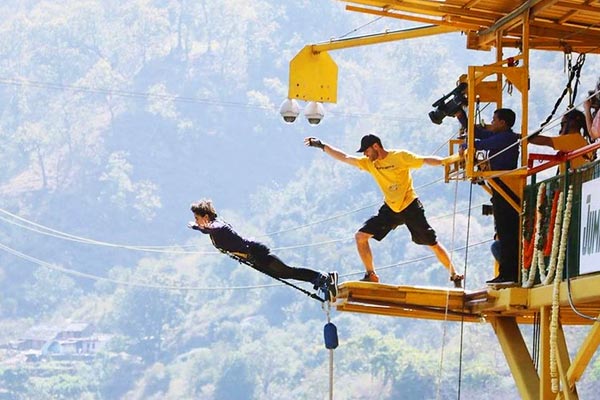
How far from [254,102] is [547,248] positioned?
392 ft

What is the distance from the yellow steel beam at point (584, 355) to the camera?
9.36 meters

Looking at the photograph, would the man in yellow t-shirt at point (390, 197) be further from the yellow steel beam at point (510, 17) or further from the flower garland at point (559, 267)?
the flower garland at point (559, 267)

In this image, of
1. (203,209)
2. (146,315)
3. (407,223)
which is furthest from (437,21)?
(146,315)

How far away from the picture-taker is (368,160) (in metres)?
12.2

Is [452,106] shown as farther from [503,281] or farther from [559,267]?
[559,267]

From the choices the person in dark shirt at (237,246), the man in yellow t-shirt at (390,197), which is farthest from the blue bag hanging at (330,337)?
the person in dark shirt at (237,246)

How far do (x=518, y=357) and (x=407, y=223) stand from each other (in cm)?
180

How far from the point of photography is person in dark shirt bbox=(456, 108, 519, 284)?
10641mm

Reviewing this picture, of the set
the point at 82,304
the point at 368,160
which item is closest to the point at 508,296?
the point at 368,160

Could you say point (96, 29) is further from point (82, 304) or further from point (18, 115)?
point (82, 304)

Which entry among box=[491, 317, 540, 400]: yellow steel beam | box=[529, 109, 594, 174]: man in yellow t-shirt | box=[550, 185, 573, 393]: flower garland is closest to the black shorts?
box=[491, 317, 540, 400]: yellow steel beam

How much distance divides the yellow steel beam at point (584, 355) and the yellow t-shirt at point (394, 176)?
2.95m

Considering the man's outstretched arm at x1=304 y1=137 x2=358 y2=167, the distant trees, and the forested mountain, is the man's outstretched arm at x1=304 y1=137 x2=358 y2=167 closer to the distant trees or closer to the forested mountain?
the forested mountain

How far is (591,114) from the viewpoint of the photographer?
10.6 meters
